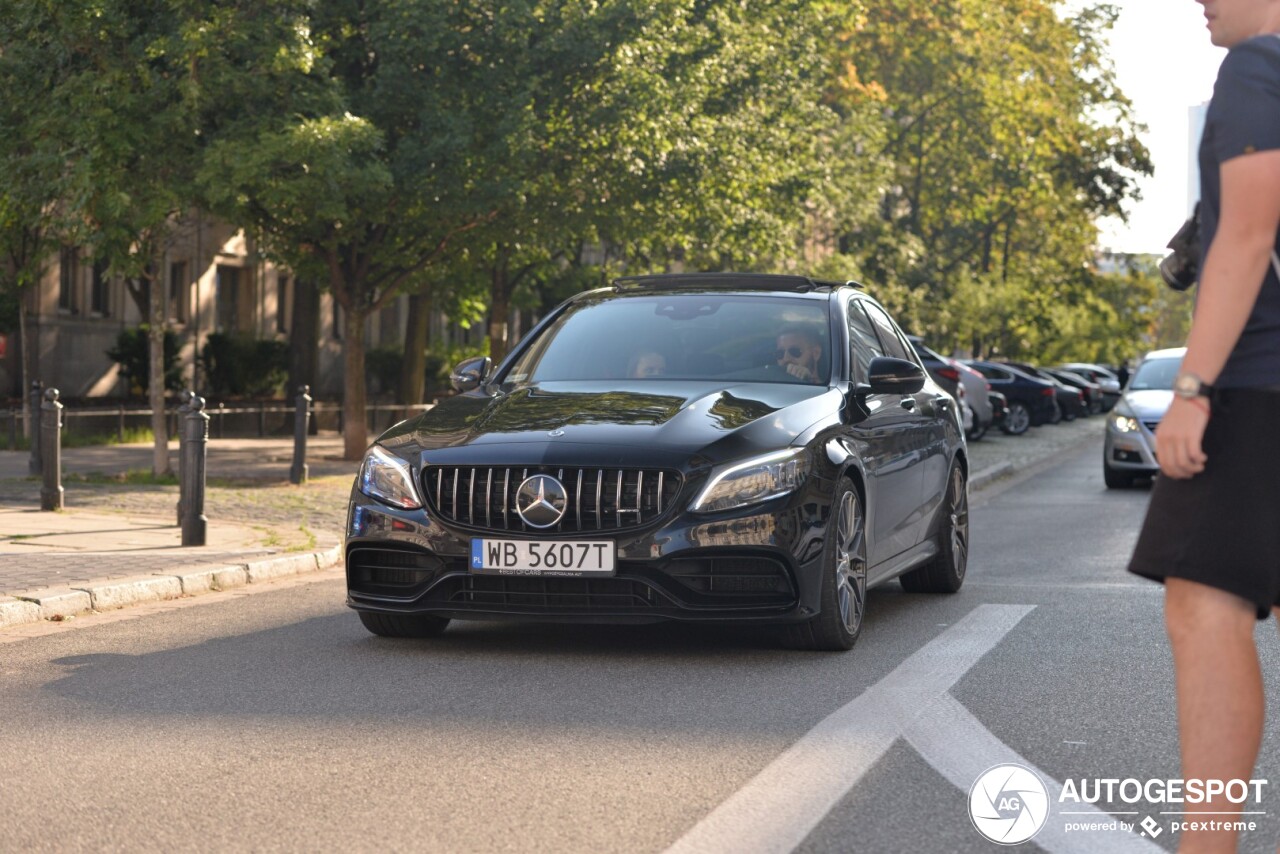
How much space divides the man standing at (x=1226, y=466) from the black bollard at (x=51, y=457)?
12.3 m

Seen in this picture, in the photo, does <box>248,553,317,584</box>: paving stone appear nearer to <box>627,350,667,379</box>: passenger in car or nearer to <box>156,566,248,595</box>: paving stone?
<box>156,566,248,595</box>: paving stone

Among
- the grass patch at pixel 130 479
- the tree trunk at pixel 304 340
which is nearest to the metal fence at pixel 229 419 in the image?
the tree trunk at pixel 304 340

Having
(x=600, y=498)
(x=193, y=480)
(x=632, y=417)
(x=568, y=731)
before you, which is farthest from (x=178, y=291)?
(x=568, y=731)

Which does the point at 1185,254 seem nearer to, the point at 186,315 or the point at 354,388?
the point at 354,388

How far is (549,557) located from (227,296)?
1343 inches

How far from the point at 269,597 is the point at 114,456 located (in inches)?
559

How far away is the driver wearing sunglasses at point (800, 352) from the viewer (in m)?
8.89

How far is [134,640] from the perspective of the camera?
848cm

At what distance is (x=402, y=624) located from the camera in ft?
27.5

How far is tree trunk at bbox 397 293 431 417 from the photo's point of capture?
32531 mm

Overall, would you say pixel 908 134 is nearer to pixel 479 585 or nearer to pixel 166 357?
pixel 166 357

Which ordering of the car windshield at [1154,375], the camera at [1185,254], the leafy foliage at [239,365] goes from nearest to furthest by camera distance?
1. the camera at [1185,254]
2. the car windshield at [1154,375]
3. the leafy foliage at [239,365]

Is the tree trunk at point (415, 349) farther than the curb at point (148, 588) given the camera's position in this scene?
Yes

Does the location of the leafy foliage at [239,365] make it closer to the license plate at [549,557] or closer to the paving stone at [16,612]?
the paving stone at [16,612]
